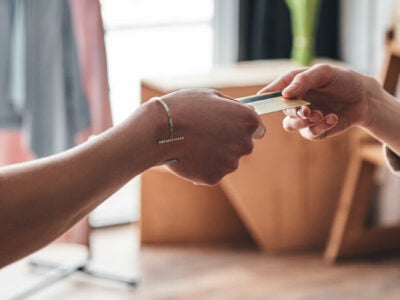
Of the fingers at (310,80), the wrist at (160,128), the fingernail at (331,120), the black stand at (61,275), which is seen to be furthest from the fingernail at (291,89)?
the black stand at (61,275)

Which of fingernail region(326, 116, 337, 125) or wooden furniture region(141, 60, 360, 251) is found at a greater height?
fingernail region(326, 116, 337, 125)

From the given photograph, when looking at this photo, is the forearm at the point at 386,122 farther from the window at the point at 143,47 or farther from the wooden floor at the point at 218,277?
the window at the point at 143,47

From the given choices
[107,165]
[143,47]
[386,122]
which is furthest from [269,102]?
[143,47]

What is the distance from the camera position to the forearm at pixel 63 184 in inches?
45.1

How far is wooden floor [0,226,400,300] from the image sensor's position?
2824mm

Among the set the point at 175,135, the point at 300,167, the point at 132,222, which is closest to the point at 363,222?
the point at 300,167

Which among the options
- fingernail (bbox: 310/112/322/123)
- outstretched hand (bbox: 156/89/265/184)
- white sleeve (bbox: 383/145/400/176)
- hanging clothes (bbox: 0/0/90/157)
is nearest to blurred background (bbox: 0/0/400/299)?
hanging clothes (bbox: 0/0/90/157)

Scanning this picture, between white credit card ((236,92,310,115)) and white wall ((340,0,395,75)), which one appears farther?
white wall ((340,0,395,75))

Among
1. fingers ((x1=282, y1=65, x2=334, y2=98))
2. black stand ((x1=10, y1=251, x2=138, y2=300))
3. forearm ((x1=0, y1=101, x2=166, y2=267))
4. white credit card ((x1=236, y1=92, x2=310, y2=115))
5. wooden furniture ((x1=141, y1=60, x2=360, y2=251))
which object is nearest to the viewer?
forearm ((x1=0, y1=101, x2=166, y2=267))

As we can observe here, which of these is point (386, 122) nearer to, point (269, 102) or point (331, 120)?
point (331, 120)

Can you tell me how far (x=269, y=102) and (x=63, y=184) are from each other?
0.54 metres

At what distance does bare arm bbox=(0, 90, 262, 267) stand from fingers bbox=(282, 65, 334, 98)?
0.83ft

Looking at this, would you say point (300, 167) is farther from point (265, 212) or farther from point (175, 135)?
point (175, 135)

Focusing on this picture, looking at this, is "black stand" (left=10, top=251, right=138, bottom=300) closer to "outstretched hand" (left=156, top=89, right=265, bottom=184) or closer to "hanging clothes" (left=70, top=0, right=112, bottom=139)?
"hanging clothes" (left=70, top=0, right=112, bottom=139)
